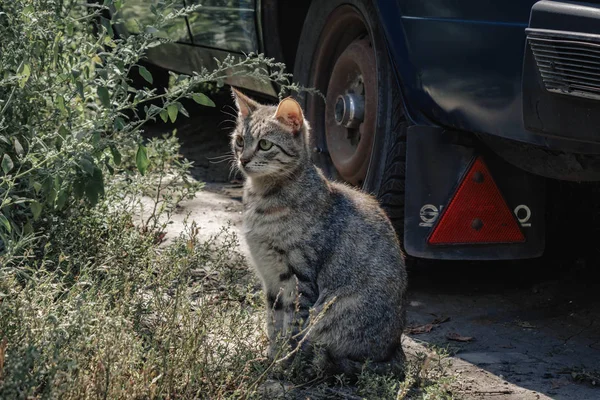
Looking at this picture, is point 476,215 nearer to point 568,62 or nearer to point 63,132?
point 568,62

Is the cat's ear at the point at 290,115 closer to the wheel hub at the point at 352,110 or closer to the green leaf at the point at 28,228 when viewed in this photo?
the wheel hub at the point at 352,110

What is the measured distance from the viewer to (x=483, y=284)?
16.9 ft

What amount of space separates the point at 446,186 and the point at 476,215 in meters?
0.20

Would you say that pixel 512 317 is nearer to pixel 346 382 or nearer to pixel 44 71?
pixel 346 382

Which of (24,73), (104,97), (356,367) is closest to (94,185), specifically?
(104,97)

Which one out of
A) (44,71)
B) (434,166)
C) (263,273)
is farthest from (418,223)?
(44,71)

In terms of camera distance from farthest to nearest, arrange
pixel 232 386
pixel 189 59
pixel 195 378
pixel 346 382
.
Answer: pixel 189 59
pixel 346 382
pixel 232 386
pixel 195 378

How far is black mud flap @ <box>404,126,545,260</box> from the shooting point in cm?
425

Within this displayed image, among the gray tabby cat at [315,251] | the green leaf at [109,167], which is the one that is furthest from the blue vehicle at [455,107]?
the green leaf at [109,167]

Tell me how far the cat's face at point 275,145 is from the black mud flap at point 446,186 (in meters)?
0.50

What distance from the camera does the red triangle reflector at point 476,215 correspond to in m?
4.29

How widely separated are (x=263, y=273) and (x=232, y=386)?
0.71 meters

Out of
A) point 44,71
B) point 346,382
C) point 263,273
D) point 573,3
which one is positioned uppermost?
point 573,3

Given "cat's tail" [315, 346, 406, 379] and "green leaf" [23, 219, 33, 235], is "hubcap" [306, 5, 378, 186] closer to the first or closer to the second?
"cat's tail" [315, 346, 406, 379]
